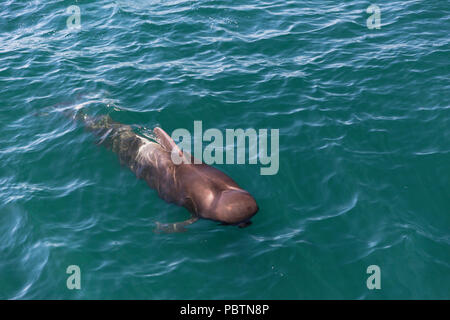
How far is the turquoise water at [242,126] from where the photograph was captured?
9.77m

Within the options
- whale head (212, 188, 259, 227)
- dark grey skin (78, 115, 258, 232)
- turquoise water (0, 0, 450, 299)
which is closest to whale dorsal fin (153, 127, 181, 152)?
dark grey skin (78, 115, 258, 232)

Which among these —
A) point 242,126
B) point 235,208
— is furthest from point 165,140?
point 235,208

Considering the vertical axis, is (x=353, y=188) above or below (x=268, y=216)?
above

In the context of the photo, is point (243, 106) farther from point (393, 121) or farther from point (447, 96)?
point (447, 96)

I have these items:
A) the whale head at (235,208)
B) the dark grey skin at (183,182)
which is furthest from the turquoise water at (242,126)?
the whale head at (235,208)

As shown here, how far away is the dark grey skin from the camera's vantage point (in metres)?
10.4

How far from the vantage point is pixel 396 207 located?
1078 centimetres

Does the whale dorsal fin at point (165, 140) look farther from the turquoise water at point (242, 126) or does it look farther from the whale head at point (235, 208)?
the whale head at point (235, 208)

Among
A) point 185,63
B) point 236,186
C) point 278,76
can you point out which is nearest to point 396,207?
point 236,186

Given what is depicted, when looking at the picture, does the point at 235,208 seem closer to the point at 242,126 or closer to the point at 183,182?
the point at 183,182

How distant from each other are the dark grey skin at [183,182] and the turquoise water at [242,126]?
342 mm

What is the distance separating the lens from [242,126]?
13578 mm
